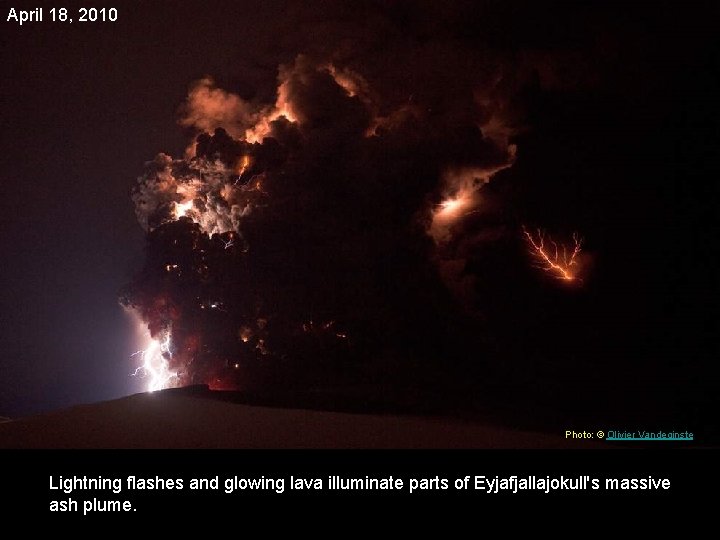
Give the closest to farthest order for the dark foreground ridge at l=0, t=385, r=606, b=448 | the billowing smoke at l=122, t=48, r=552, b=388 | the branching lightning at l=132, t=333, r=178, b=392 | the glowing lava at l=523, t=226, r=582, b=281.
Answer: the dark foreground ridge at l=0, t=385, r=606, b=448
the billowing smoke at l=122, t=48, r=552, b=388
the glowing lava at l=523, t=226, r=582, b=281
the branching lightning at l=132, t=333, r=178, b=392

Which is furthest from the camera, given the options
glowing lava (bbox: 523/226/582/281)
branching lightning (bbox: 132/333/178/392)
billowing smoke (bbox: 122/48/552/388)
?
branching lightning (bbox: 132/333/178/392)

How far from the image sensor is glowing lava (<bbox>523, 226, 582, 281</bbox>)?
1283 centimetres

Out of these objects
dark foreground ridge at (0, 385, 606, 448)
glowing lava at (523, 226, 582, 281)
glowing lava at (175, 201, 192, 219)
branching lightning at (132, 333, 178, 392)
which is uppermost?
glowing lava at (175, 201, 192, 219)

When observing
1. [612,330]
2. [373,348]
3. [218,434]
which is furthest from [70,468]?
[612,330]

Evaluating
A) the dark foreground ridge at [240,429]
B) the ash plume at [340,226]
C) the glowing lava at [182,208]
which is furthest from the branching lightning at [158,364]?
the dark foreground ridge at [240,429]

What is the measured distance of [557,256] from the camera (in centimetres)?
1286

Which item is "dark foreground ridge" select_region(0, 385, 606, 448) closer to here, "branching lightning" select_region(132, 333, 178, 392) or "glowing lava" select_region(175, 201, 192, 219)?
"branching lightning" select_region(132, 333, 178, 392)

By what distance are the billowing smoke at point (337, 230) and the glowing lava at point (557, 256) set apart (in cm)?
155

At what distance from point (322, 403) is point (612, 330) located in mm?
6781

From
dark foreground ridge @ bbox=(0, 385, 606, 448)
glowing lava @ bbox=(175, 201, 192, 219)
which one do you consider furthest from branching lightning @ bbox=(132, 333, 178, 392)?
dark foreground ridge @ bbox=(0, 385, 606, 448)

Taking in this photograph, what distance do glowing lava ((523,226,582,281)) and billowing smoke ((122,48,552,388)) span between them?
5.09 feet

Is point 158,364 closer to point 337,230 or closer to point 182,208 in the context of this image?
point 182,208

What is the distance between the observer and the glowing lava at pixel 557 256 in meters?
12.8

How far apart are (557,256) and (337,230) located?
489cm
